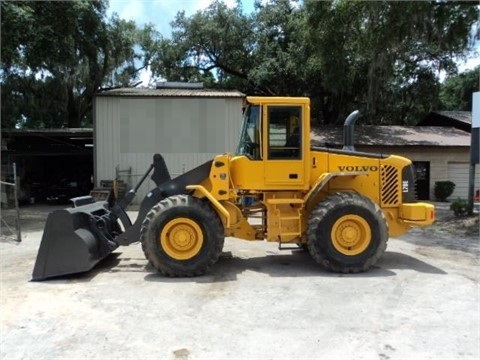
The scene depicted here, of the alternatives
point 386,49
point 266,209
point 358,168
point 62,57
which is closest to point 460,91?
point 386,49

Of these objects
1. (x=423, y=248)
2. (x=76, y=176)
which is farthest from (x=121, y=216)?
(x=76, y=176)

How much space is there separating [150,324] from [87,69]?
25.6 m

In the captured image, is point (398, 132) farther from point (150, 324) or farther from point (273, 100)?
point (150, 324)

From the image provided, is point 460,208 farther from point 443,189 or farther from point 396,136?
point 396,136

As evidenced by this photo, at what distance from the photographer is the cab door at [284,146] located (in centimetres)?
795

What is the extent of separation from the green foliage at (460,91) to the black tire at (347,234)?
3856 centimetres

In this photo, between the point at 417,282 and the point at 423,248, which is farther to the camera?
the point at 423,248

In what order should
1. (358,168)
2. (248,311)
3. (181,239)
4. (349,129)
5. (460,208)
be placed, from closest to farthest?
(248,311) → (181,239) → (358,168) → (349,129) → (460,208)

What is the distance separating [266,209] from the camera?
830 cm

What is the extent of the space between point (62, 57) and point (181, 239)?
12370 mm

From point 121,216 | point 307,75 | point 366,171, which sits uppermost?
point 307,75

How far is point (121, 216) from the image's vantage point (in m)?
8.72

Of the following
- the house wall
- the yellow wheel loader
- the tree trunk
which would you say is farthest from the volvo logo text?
the tree trunk

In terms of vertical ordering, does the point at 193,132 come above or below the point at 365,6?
below
